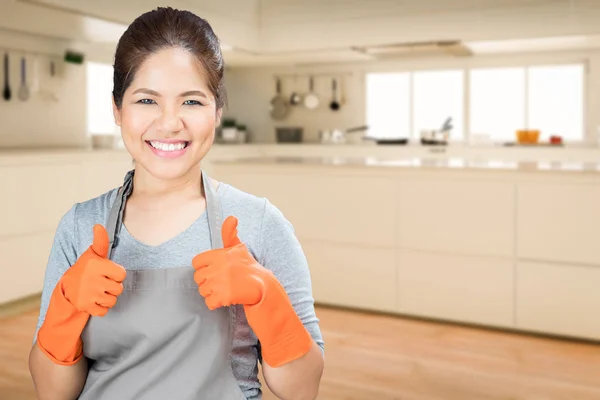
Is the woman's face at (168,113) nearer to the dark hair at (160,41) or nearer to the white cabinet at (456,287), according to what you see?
the dark hair at (160,41)

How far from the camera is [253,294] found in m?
0.83

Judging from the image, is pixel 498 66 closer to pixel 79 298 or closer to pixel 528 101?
pixel 528 101

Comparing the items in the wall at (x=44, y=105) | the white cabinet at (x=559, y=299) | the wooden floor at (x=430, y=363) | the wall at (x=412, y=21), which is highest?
the wall at (x=412, y=21)

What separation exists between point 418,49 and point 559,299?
116 inches

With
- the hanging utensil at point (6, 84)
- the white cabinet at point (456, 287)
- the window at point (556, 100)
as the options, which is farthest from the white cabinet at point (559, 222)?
the hanging utensil at point (6, 84)

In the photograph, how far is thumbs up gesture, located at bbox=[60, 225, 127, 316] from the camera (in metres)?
0.82

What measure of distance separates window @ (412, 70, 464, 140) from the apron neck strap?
5285mm

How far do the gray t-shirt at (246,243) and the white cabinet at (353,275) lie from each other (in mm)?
2489

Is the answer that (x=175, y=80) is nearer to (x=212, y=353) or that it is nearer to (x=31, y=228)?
(x=212, y=353)

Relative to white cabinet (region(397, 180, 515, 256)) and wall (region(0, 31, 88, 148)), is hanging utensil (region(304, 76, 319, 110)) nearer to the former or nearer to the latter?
wall (region(0, 31, 88, 148))

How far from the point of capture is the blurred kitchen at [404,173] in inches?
116

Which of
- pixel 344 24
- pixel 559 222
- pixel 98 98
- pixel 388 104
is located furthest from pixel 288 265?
pixel 388 104

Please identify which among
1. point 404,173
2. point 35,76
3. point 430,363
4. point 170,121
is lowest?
point 430,363

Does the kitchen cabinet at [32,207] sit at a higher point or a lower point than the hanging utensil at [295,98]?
lower
